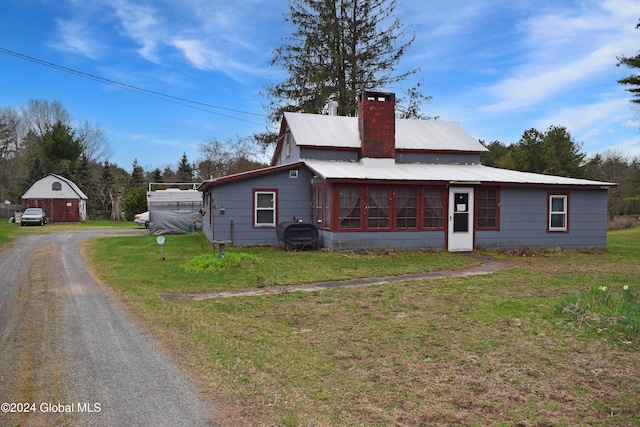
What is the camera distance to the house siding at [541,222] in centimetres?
1733

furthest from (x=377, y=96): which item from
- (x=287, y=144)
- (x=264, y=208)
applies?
(x=264, y=208)

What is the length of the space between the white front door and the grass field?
580cm

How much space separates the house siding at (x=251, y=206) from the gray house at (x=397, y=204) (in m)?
0.04

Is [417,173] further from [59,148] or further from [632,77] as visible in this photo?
[59,148]

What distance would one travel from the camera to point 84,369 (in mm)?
5074

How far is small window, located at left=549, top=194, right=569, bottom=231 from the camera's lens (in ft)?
58.3

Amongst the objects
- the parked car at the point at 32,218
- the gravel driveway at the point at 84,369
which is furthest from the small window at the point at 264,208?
the parked car at the point at 32,218

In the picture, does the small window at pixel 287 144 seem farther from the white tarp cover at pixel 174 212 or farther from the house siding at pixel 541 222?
the house siding at pixel 541 222

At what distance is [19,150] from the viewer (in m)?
54.7

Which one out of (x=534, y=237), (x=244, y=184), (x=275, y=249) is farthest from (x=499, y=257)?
(x=244, y=184)

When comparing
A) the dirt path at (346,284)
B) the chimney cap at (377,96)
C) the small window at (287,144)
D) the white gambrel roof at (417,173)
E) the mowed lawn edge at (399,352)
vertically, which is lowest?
the mowed lawn edge at (399,352)

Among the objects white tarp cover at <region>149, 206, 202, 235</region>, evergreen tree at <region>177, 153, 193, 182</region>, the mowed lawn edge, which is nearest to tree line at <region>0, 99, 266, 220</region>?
evergreen tree at <region>177, 153, 193, 182</region>

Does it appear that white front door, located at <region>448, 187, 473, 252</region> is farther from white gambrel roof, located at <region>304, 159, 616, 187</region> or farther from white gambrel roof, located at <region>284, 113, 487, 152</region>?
white gambrel roof, located at <region>284, 113, 487, 152</region>

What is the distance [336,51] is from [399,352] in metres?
28.3
